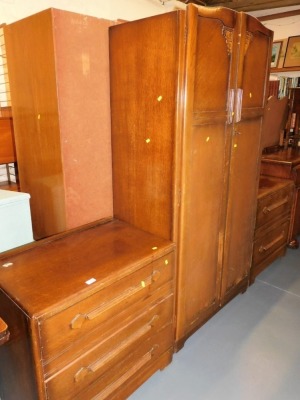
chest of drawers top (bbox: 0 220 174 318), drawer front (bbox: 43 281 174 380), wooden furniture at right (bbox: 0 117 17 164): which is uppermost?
wooden furniture at right (bbox: 0 117 17 164)

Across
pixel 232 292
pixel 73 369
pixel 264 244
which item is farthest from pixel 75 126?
pixel 264 244

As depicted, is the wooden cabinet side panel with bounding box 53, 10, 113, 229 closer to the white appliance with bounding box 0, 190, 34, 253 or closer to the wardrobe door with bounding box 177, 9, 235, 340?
the white appliance with bounding box 0, 190, 34, 253

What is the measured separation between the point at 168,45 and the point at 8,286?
1.20 metres

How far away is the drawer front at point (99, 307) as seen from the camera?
42.0 inches

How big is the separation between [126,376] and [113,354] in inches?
7.8

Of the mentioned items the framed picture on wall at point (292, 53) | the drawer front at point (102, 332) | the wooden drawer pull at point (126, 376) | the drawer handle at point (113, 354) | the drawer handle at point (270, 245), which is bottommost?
the wooden drawer pull at point (126, 376)

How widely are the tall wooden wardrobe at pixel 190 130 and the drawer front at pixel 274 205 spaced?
42 cm

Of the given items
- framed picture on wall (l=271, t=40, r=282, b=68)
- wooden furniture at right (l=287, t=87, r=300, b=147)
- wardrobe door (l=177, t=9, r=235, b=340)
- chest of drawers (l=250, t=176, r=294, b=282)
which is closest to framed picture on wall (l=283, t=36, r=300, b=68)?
framed picture on wall (l=271, t=40, r=282, b=68)

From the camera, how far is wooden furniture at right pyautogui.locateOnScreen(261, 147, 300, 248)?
274 cm

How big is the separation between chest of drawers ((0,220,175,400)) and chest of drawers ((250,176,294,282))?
1.12 meters

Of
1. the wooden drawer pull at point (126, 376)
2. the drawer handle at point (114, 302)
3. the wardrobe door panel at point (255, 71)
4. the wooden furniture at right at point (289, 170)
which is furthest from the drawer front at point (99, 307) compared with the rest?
the wooden furniture at right at point (289, 170)

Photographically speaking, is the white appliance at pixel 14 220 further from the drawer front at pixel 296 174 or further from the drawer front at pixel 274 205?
the drawer front at pixel 296 174

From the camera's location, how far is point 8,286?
3.77ft

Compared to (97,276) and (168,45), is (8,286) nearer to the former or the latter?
(97,276)
